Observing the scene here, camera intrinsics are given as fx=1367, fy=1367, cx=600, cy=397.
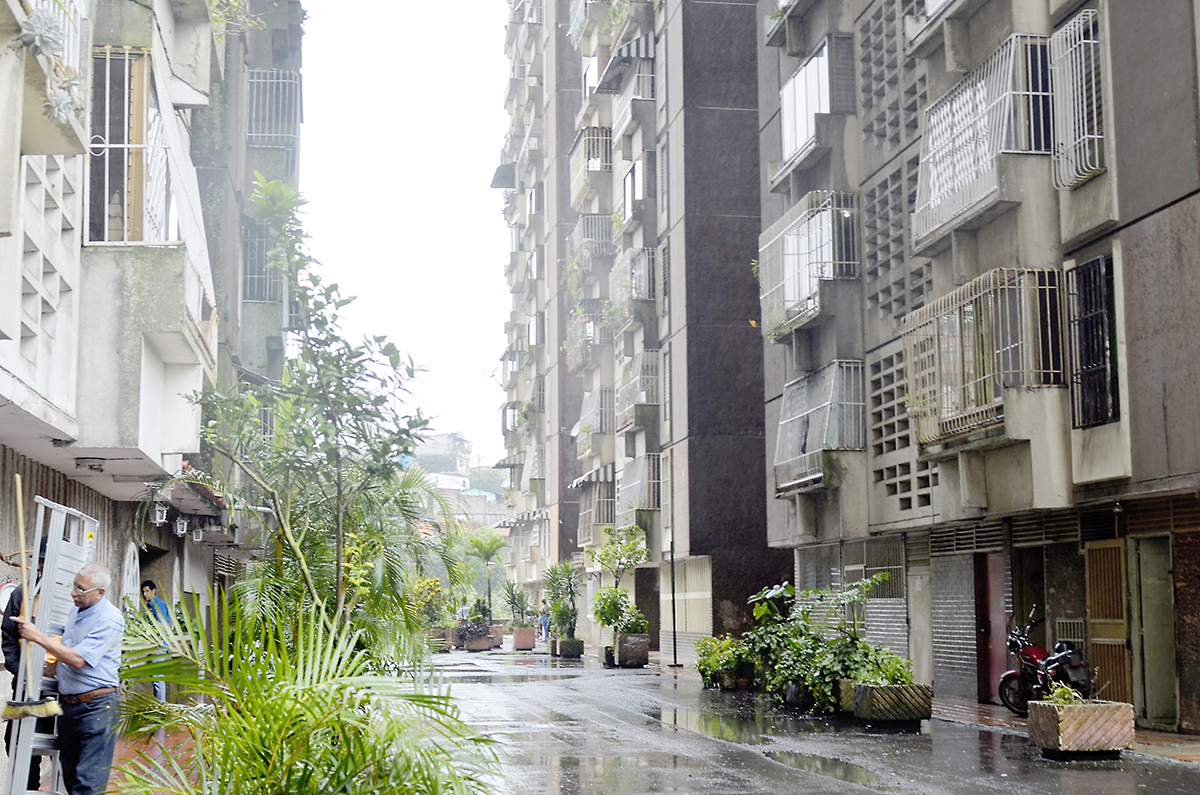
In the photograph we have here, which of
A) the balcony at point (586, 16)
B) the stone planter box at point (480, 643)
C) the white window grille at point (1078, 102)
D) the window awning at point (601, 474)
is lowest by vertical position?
the stone planter box at point (480, 643)

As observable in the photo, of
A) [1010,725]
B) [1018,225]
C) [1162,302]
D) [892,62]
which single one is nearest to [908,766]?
[1010,725]

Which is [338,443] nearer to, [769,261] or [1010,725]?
[1010,725]

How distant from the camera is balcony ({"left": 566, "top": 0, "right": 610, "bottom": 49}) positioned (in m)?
48.1

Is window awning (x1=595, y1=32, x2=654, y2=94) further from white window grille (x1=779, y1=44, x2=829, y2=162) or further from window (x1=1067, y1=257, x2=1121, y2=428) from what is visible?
window (x1=1067, y1=257, x2=1121, y2=428)

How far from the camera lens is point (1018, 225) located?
1836 cm

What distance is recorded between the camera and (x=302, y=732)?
19.8ft

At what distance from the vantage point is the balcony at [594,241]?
5150 cm

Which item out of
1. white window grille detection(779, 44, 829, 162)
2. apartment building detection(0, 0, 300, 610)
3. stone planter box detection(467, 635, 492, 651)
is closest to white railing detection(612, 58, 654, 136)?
white window grille detection(779, 44, 829, 162)

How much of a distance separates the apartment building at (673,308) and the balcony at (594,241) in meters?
0.05

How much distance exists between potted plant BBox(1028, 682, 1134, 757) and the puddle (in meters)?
2.19

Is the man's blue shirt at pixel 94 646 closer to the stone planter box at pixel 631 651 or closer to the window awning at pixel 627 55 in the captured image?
the stone planter box at pixel 631 651

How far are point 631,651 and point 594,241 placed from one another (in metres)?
19.1

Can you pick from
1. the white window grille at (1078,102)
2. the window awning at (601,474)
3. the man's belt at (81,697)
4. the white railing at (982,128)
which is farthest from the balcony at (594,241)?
the man's belt at (81,697)

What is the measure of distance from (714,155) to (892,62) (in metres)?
13.0
